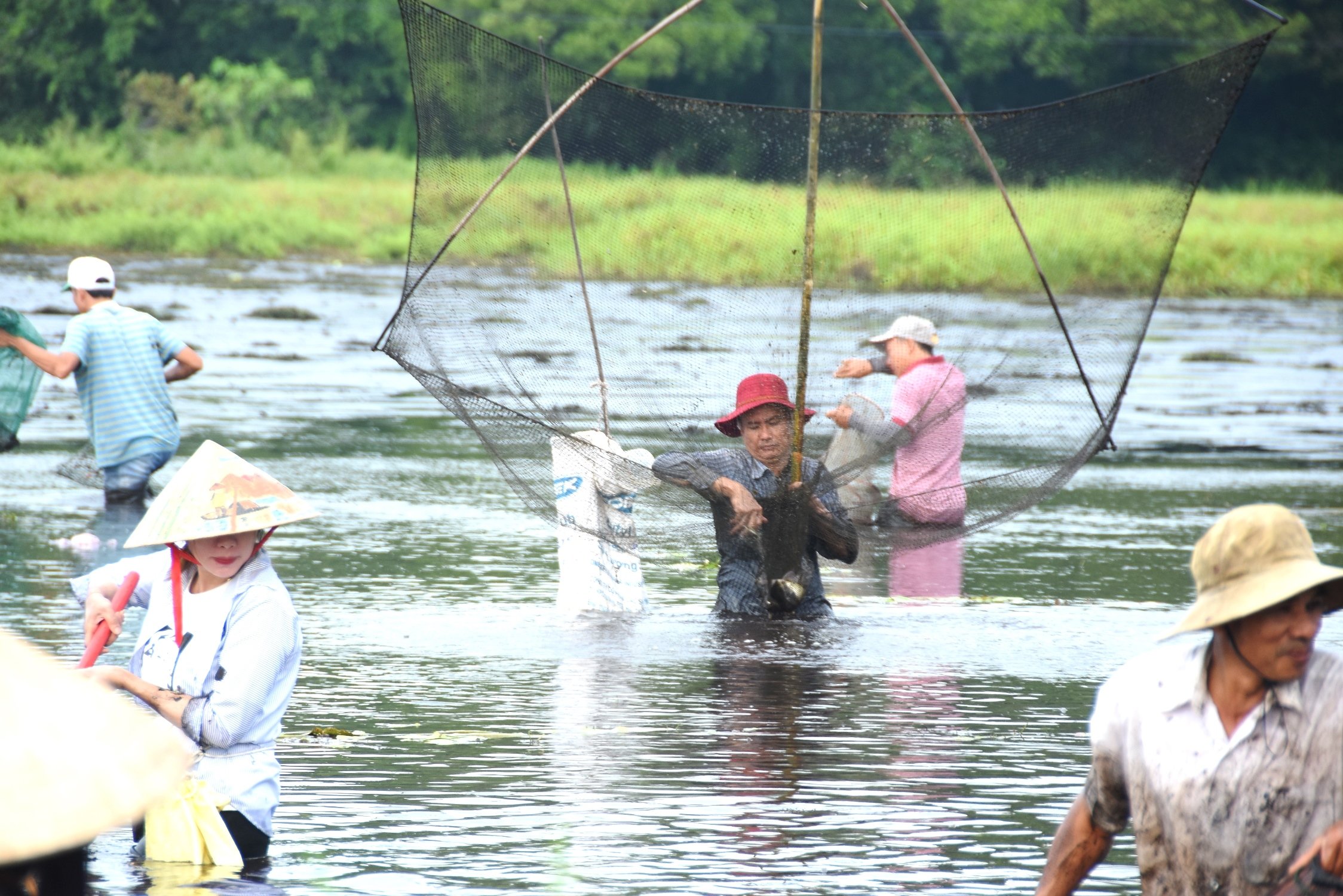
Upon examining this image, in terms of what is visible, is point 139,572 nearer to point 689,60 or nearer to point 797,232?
point 797,232

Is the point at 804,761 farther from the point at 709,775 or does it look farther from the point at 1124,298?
the point at 1124,298

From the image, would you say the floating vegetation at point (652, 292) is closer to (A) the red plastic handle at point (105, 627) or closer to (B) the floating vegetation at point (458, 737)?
(B) the floating vegetation at point (458, 737)

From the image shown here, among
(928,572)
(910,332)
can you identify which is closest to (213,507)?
(910,332)

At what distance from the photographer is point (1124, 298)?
888 centimetres

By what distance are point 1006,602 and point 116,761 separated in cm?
751

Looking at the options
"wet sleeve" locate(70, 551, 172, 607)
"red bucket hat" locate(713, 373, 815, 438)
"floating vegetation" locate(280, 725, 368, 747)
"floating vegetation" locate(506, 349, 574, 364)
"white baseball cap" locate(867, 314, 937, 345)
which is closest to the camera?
"wet sleeve" locate(70, 551, 172, 607)

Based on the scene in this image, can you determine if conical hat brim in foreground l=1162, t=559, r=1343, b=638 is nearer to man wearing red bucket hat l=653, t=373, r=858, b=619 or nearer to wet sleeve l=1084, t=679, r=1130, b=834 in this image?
wet sleeve l=1084, t=679, r=1130, b=834

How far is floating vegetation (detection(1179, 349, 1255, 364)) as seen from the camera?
24.9m

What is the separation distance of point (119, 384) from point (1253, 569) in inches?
350

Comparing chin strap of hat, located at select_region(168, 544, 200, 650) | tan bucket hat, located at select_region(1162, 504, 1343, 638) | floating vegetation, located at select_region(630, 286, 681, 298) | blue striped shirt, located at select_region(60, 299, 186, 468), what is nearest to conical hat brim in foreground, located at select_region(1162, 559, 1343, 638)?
tan bucket hat, located at select_region(1162, 504, 1343, 638)

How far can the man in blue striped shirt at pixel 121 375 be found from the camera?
11.2 meters

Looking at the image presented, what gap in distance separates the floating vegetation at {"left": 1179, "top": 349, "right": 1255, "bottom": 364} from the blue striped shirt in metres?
16.4

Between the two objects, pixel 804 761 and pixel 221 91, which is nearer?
pixel 804 761

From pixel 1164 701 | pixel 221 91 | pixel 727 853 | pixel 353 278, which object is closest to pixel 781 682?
pixel 727 853
